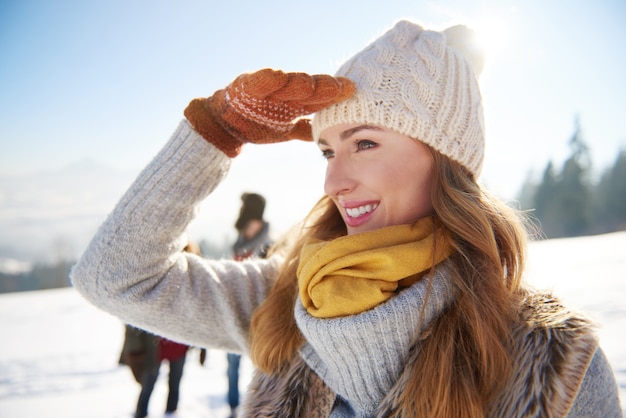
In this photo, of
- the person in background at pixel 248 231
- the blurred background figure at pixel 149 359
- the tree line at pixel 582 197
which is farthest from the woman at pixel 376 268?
the tree line at pixel 582 197

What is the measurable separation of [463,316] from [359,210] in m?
0.52

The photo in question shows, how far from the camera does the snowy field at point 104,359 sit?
13.6ft

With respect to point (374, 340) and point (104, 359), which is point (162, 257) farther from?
point (104, 359)

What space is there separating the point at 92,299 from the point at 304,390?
874mm

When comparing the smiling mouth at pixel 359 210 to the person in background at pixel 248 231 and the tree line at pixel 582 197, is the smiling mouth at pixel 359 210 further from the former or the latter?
the tree line at pixel 582 197

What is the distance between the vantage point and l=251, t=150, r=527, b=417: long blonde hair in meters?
1.08

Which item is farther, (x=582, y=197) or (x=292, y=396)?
(x=582, y=197)

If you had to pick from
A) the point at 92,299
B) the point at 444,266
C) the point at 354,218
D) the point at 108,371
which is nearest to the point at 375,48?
the point at 354,218

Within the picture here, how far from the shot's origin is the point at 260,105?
139 centimetres

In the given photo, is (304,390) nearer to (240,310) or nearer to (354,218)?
(240,310)

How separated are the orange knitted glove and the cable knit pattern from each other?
74 cm

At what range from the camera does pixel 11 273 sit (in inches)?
1809

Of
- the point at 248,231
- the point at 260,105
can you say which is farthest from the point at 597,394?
the point at 248,231

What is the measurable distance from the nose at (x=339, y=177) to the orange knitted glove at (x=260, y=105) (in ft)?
0.73
